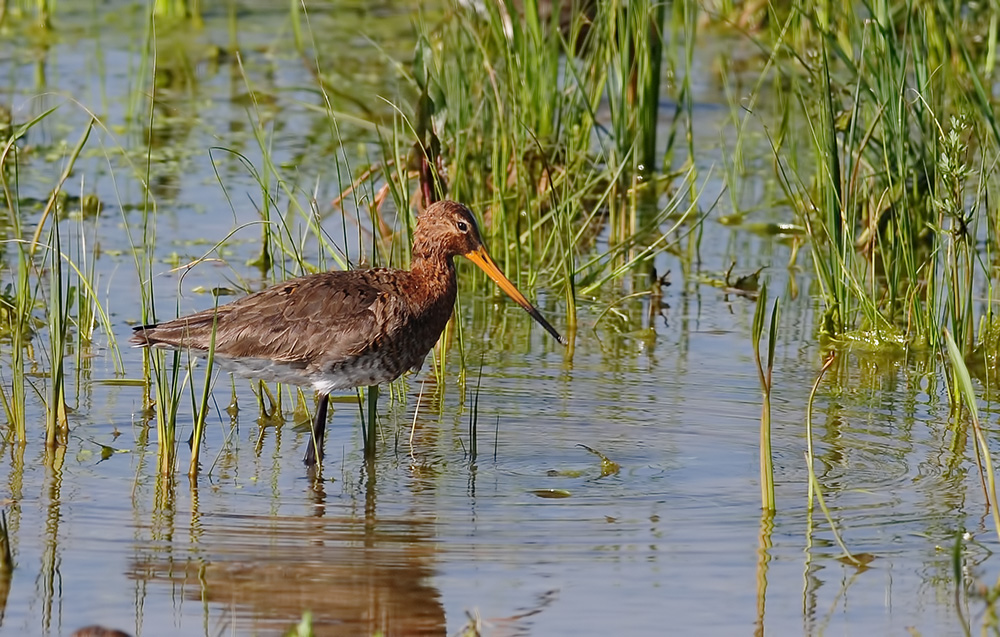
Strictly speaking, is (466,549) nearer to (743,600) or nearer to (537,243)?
(743,600)

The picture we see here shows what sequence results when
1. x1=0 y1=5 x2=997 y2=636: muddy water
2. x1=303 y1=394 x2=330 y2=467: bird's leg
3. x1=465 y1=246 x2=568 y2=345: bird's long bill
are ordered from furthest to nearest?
x1=465 y1=246 x2=568 y2=345: bird's long bill → x1=303 y1=394 x2=330 y2=467: bird's leg → x1=0 y1=5 x2=997 y2=636: muddy water

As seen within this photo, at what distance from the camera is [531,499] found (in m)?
6.41

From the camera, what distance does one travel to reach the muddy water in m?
5.34

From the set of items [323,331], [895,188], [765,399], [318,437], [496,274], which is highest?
[895,188]

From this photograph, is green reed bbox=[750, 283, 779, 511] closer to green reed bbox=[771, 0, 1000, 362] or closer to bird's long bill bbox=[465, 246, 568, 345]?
bird's long bill bbox=[465, 246, 568, 345]

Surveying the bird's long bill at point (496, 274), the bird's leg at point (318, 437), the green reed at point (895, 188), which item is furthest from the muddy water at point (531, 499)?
the bird's long bill at point (496, 274)

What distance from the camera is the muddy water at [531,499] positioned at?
5336 mm

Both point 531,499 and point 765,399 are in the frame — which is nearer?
point 765,399

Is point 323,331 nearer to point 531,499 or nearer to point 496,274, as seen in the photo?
point 496,274

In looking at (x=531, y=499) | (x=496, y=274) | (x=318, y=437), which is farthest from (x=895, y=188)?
(x=318, y=437)

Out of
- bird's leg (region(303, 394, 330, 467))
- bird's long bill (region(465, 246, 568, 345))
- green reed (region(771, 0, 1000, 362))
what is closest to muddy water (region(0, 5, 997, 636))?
bird's leg (region(303, 394, 330, 467))

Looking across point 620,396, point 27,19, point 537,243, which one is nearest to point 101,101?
point 27,19

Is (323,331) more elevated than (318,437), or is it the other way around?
(323,331)

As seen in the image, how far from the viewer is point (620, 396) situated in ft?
25.5
